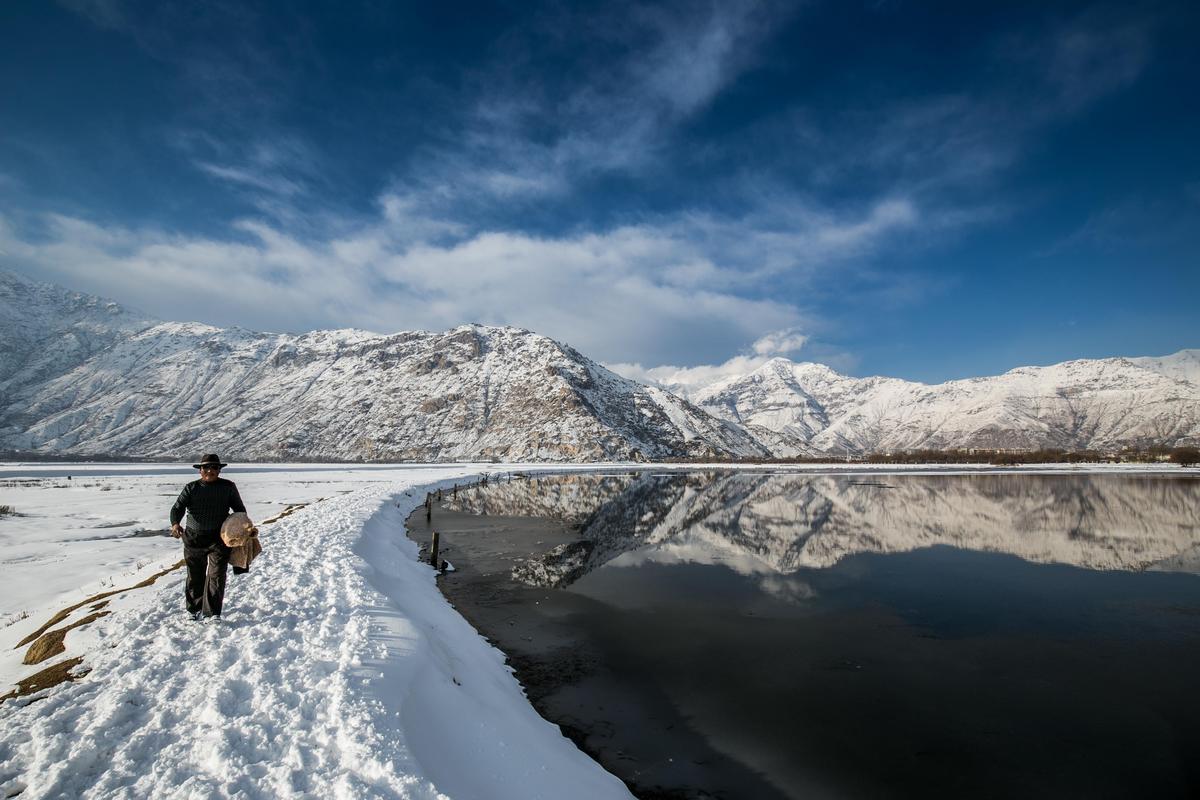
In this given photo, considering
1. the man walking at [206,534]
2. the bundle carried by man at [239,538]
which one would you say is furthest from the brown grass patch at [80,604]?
the bundle carried by man at [239,538]

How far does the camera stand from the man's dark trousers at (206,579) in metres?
10.4

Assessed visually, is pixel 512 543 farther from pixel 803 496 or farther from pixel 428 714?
pixel 803 496

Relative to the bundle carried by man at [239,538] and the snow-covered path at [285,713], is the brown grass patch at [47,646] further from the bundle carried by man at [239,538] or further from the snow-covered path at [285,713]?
the bundle carried by man at [239,538]

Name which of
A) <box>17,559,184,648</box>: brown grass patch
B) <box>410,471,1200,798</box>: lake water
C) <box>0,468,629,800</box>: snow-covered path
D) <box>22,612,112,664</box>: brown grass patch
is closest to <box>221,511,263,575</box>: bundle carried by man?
<box>0,468,629,800</box>: snow-covered path

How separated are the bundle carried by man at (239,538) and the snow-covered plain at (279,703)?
1.29m

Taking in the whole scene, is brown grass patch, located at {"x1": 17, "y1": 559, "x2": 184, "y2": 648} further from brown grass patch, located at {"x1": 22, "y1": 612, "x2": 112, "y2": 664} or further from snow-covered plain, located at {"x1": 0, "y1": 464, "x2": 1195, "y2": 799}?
brown grass patch, located at {"x1": 22, "y1": 612, "x2": 112, "y2": 664}

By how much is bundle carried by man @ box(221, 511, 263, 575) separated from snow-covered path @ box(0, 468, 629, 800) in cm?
129

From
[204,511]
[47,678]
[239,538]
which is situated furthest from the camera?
[239,538]

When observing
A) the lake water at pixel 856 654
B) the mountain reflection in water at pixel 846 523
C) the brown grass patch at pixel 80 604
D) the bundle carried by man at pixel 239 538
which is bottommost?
the mountain reflection in water at pixel 846 523

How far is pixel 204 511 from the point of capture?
10242 millimetres

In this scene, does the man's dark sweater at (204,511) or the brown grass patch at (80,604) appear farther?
the brown grass patch at (80,604)

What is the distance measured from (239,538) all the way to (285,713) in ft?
14.8

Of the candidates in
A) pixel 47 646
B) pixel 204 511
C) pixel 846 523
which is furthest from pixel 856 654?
pixel 846 523

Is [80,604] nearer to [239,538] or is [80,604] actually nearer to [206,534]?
[206,534]
